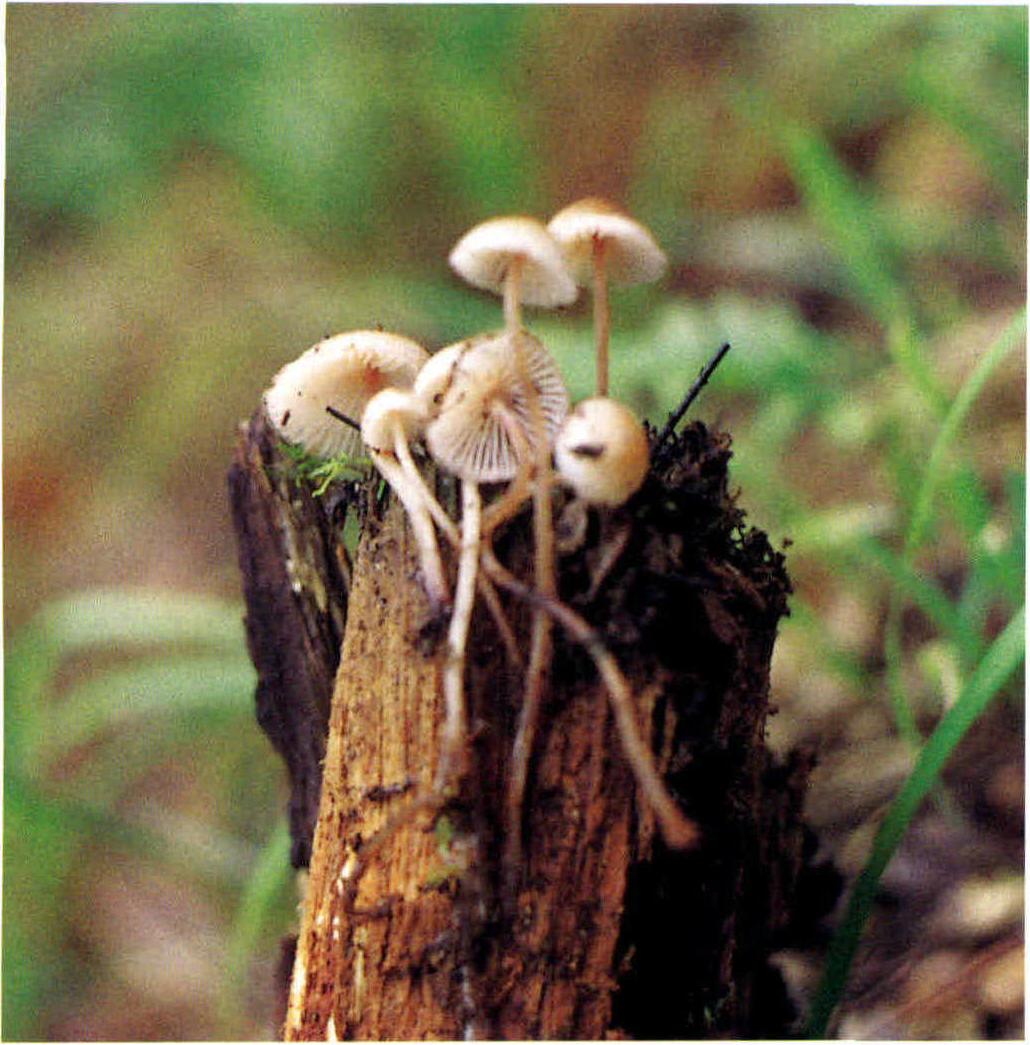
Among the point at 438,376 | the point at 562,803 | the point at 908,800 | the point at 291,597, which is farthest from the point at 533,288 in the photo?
the point at 908,800

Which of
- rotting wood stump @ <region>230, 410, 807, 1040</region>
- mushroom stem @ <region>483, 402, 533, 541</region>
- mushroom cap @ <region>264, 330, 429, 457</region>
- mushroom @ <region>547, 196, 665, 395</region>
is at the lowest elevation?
rotting wood stump @ <region>230, 410, 807, 1040</region>

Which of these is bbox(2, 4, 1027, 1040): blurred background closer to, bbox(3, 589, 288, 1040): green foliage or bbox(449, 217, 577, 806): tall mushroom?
bbox(3, 589, 288, 1040): green foliage

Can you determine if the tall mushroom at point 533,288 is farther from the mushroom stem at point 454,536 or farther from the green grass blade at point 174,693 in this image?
the green grass blade at point 174,693

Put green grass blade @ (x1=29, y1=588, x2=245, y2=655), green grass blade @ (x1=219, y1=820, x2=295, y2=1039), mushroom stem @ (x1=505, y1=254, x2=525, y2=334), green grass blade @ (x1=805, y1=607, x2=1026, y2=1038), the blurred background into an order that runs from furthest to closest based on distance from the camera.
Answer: green grass blade @ (x1=29, y1=588, x2=245, y2=655) < the blurred background < green grass blade @ (x1=219, y1=820, x2=295, y2=1039) < green grass blade @ (x1=805, y1=607, x2=1026, y2=1038) < mushroom stem @ (x1=505, y1=254, x2=525, y2=334)

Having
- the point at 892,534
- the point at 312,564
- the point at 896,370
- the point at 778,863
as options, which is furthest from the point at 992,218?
the point at 312,564

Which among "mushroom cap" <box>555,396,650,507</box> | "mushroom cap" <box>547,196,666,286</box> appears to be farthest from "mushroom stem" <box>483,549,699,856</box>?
"mushroom cap" <box>547,196,666,286</box>

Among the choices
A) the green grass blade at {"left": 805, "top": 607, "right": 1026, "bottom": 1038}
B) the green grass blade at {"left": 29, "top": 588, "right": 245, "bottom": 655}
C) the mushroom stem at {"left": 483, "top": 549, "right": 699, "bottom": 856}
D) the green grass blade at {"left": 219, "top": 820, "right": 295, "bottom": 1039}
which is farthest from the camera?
the green grass blade at {"left": 29, "top": 588, "right": 245, "bottom": 655}

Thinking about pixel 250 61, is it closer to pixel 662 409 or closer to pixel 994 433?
pixel 662 409

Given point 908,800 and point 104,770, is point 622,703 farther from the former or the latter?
point 104,770
